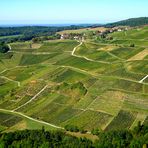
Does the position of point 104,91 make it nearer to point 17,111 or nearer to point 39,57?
point 17,111

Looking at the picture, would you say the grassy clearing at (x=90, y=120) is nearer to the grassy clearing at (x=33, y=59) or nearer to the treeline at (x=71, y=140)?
the treeline at (x=71, y=140)

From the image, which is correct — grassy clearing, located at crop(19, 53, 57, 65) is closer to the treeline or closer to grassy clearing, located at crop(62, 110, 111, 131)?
grassy clearing, located at crop(62, 110, 111, 131)

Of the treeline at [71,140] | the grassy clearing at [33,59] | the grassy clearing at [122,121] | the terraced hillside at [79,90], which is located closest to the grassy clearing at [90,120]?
the terraced hillside at [79,90]

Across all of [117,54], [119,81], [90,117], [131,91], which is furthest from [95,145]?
[117,54]

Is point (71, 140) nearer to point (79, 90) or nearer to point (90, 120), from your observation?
point (90, 120)

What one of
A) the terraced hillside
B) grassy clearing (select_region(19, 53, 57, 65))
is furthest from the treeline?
grassy clearing (select_region(19, 53, 57, 65))

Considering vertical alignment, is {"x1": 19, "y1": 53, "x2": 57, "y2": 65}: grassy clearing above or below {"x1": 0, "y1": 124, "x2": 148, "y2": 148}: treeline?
below

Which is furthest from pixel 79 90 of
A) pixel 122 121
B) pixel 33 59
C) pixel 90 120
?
pixel 33 59

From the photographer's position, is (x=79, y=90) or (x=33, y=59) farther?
(x=33, y=59)
